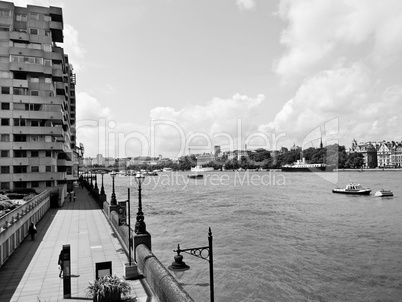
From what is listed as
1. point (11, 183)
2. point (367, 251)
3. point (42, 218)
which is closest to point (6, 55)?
point (11, 183)

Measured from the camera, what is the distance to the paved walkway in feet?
48.7

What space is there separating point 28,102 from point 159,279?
54.9 m

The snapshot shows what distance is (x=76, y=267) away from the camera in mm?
18766

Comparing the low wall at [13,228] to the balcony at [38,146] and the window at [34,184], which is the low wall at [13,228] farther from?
the window at [34,184]

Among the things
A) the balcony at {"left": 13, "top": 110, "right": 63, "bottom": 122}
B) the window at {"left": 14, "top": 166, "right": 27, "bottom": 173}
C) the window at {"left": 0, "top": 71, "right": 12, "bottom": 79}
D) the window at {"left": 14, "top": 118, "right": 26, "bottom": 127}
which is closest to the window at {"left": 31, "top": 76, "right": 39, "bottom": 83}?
the window at {"left": 0, "top": 71, "right": 12, "bottom": 79}

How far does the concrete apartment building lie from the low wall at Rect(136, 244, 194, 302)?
43.7m

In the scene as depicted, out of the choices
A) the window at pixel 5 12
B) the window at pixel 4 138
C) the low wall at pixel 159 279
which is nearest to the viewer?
the low wall at pixel 159 279

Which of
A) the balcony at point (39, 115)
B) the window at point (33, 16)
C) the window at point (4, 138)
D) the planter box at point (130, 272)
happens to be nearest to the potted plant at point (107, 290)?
the planter box at point (130, 272)

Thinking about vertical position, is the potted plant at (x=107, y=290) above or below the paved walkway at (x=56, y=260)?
above

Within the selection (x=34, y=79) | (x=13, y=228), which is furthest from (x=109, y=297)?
(x=34, y=79)

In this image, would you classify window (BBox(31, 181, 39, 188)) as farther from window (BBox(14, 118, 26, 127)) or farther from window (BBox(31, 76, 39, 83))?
window (BBox(31, 76, 39, 83))

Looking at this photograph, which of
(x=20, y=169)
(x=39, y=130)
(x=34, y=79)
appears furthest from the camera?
(x=34, y=79)

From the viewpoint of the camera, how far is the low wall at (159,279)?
1096 cm

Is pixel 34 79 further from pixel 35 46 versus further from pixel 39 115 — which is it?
pixel 39 115
